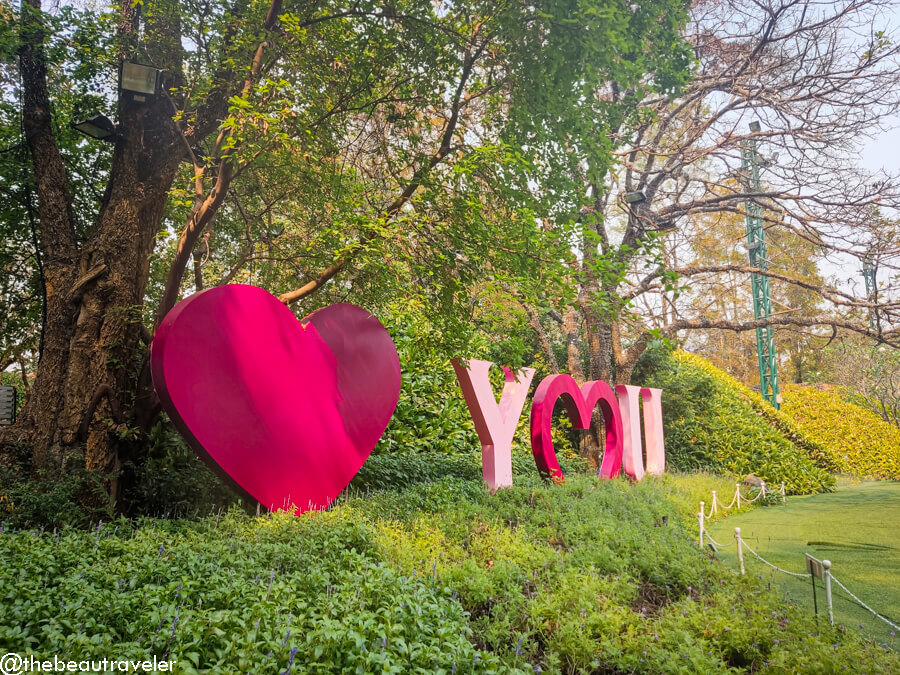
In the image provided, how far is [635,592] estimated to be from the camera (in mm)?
4789

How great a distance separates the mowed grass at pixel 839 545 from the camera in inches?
201

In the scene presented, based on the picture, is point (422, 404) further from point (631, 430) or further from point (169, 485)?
point (169, 485)

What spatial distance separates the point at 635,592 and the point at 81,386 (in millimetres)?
→ 5802

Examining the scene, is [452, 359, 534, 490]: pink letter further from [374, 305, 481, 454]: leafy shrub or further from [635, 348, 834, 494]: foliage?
[635, 348, 834, 494]: foliage

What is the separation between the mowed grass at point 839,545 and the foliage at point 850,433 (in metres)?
5.61

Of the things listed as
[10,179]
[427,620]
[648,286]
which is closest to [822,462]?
[648,286]

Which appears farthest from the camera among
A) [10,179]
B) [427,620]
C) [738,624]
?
[10,179]

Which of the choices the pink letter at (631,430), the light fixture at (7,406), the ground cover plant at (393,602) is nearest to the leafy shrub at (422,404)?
the pink letter at (631,430)

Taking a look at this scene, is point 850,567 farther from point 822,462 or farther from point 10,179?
point 10,179

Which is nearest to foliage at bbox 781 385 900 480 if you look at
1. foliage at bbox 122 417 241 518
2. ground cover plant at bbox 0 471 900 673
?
ground cover plant at bbox 0 471 900 673

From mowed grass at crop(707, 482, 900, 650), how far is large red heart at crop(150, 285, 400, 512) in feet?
14.7

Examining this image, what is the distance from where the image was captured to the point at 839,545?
7.70 meters

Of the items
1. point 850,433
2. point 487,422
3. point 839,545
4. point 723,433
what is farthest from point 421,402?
point 850,433

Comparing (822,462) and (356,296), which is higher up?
(356,296)
